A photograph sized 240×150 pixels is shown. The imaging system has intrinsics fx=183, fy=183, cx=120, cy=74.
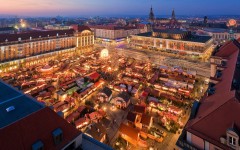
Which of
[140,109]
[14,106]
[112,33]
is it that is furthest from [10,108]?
[112,33]

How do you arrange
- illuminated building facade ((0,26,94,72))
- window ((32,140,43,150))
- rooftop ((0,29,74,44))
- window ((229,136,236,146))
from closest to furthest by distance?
window ((229,136,236,146))
window ((32,140,43,150))
illuminated building facade ((0,26,94,72))
rooftop ((0,29,74,44))

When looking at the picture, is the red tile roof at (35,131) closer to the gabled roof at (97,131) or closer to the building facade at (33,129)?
the building facade at (33,129)

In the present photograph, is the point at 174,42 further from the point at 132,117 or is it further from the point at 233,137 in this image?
the point at 233,137

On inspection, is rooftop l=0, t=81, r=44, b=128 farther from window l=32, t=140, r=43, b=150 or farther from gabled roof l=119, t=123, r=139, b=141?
gabled roof l=119, t=123, r=139, b=141

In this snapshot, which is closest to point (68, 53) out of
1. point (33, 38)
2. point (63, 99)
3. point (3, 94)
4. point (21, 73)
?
point (33, 38)

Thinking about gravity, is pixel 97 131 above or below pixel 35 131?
below

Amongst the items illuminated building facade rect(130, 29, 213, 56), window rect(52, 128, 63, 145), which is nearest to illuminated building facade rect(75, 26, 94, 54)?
illuminated building facade rect(130, 29, 213, 56)

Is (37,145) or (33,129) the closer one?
(37,145)
